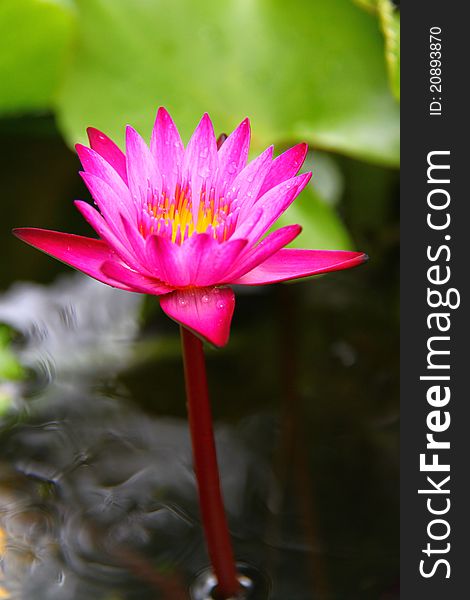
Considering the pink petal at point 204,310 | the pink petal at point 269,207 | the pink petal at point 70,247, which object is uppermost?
the pink petal at point 269,207

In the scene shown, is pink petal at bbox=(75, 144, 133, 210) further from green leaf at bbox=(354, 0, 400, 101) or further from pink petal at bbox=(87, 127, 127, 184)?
green leaf at bbox=(354, 0, 400, 101)

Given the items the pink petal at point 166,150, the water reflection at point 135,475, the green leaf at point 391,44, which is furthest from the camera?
the green leaf at point 391,44

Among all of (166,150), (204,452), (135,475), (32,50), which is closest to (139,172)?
(166,150)

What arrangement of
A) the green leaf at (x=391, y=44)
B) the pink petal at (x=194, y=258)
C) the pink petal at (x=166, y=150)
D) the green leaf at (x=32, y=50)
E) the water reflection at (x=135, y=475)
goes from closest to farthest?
the pink petal at (x=194, y=258)
the pink petal at (x=166, y=150)
the water reflection at (x=135, y=475)
the green leaf at (x=391, y=44)
the green leaf at (x=32, y=50)

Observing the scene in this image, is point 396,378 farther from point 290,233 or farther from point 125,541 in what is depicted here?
point 290,233

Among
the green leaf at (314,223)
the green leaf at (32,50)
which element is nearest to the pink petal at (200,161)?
the green leaf at (314,223)

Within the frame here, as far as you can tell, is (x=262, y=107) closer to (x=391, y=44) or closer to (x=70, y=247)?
(x=391, y=44)

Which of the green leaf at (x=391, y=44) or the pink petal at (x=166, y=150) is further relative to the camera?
the green leaf at (x=391, y=44)

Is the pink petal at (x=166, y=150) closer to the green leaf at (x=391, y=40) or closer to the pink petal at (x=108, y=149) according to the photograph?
the pink petal at (x=108, y=149)

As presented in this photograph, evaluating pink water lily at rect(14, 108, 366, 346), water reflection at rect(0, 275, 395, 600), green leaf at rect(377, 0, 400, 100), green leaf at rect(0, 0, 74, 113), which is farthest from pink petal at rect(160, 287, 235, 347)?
green leaf at rect(0, 0, 74, 113)
